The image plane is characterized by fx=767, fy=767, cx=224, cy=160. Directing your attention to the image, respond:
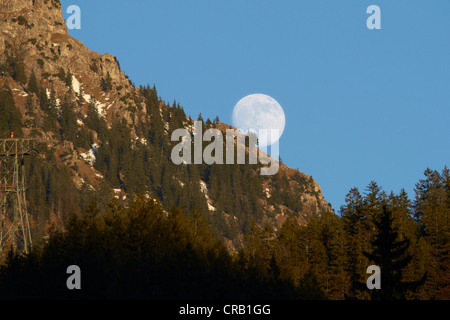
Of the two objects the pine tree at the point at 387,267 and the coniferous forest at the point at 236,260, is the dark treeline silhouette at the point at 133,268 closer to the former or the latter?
the coniferous forest at the point at 236,260

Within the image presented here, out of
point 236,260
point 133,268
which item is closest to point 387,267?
point 133,268

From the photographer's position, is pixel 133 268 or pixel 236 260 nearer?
pixel 133 268

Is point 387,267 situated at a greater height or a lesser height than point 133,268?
lesser

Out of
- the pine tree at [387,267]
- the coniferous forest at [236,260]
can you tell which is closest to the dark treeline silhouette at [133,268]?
the coniferous forest at [236,260]

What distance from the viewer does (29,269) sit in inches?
3255

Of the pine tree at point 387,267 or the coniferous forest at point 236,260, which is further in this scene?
the coniferous forest at point 236,260

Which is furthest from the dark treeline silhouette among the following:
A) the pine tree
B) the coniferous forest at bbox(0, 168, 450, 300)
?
the pine tree

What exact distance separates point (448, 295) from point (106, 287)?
38.0m

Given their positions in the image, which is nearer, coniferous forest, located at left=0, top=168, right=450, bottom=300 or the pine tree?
the pine tree

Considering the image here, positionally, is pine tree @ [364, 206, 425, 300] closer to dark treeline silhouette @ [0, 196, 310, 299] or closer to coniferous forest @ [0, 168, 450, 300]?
coniferous forest @ [0, 168, 450, 300]

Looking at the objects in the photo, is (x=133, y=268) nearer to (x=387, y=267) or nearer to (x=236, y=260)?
(x=236, y=260)

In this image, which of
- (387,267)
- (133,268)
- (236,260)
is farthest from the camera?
(236,260)
